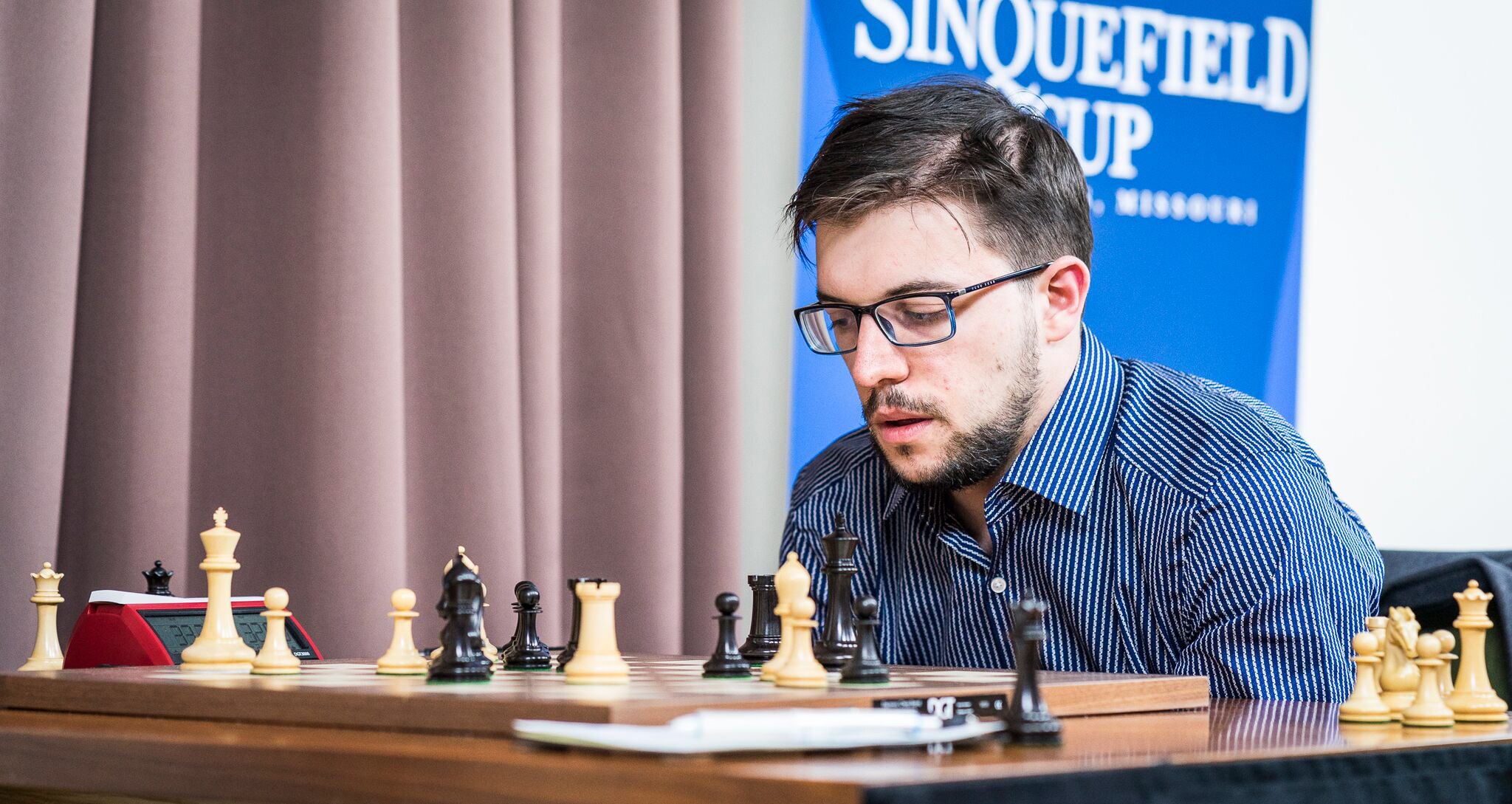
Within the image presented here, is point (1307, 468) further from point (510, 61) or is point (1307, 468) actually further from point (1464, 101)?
point (1464, 101)

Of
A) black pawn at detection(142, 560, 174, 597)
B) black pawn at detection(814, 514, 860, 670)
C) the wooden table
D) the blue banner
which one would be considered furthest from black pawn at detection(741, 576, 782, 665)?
the blue banner

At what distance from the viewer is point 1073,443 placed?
179 cm

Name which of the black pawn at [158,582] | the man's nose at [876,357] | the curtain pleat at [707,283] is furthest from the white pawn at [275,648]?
the curtain pleat at [707,283]

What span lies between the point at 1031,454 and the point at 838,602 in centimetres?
51

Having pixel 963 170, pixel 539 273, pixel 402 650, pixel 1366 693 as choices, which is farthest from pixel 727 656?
pixel 539 273

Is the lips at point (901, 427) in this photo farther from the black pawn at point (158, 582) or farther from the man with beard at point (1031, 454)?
the black pawn at point (158, 582)

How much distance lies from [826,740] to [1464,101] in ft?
10.8

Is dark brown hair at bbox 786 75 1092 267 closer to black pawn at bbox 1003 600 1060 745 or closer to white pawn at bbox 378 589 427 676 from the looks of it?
white pawn at bbox 378 589 427 676

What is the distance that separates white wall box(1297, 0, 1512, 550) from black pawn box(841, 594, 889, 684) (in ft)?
8.18

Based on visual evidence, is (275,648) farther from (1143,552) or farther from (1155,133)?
(1155,133)

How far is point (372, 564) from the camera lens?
7.36ft

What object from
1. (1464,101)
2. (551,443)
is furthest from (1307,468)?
(1464,101)

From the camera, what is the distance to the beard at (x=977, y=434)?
1.76 meters

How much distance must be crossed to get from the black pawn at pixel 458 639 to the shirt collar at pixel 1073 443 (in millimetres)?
798
